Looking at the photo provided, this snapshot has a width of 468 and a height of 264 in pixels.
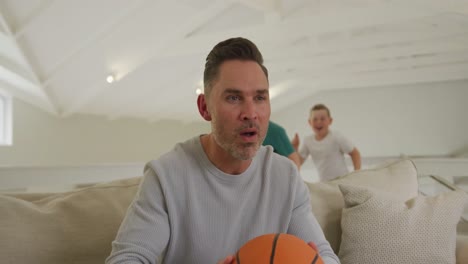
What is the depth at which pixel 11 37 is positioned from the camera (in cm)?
558

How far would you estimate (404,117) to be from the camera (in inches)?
476

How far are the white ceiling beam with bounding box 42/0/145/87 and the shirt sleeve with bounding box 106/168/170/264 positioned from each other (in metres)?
5.26

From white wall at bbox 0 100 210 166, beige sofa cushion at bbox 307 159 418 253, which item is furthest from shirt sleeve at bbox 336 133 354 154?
white wall at bbox 0 100 210 166

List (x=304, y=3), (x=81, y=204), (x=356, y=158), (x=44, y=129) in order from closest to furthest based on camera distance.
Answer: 1. (x=81, y=204)
2. (x=356, y=158)
3. (x=304, y=3)
4. (x=44, y=129)

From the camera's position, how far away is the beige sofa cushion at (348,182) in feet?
Answer: 5.90

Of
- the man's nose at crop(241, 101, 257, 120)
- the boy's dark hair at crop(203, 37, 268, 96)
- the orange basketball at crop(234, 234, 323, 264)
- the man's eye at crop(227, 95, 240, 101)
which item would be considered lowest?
the orange basketball at crop(234, 234, 323, 264)

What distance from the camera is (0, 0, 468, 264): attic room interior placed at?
1859 millimetres

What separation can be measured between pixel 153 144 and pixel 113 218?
1061 cm

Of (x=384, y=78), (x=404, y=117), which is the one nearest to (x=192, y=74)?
(x=384, y=78)

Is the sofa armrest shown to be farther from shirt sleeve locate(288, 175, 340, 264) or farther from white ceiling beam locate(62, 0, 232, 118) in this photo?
white ceiling beam locate(62, 0, 232, 118)

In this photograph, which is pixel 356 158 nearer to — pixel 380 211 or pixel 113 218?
pixel 380 211

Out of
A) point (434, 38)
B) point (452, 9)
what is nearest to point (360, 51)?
point (434, 38)

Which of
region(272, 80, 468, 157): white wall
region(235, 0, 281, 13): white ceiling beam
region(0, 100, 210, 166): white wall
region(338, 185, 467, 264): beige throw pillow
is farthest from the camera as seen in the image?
region(272, 80, 468, 157): white wall

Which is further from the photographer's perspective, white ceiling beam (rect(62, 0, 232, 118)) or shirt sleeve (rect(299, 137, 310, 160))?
white ceiling beam (rect(62, 0, 232, 118))
